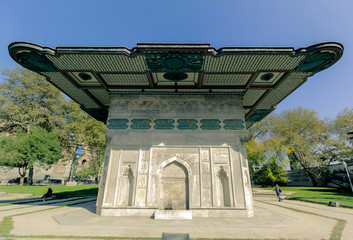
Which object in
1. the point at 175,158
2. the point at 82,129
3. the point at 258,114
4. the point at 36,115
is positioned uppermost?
the point at 36,115

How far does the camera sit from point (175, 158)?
8234mm

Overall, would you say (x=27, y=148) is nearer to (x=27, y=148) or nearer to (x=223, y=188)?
(x=27, y=148)

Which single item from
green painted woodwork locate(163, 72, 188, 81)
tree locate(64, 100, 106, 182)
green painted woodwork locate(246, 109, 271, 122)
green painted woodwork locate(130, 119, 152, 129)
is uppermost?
tree locate(64, 100, 106, 182)

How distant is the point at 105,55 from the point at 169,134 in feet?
14.9

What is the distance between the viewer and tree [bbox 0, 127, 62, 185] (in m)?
19.5

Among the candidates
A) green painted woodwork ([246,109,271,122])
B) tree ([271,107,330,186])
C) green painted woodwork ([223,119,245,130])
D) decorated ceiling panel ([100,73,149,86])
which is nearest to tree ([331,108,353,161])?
tree ([271,107,330,186])

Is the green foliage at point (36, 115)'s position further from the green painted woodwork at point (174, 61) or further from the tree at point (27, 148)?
the green painted woodwork at point (174, 61)

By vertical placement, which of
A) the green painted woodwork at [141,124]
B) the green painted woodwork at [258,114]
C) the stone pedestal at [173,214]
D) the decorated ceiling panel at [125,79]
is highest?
the decorated ceiling panel at [125,79]

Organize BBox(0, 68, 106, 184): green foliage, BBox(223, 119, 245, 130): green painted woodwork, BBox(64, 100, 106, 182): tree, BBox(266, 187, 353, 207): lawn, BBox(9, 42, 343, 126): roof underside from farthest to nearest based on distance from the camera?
BBox(64, 100, 106, 182): tree, BBox(0, 68, 106, 184): green foliage, BBox(266, 187, 353, 207): lawn, BBox(223, 119, 245, 130): green painted woodwork, BBox(9, 42, 343, 126): roof underside

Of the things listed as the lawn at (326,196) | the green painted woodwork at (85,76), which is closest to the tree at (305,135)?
the lawn at (326,196)

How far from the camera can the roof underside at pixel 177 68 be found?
6461mm

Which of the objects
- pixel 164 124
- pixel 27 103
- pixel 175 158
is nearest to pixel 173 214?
pixel 175 158

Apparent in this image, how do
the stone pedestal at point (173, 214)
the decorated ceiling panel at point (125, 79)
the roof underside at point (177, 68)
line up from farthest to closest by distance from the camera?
the decorated ceiling panel at point (125, 79), the stone pedestal at point (173, 214), the roof underside at point (177, 68)

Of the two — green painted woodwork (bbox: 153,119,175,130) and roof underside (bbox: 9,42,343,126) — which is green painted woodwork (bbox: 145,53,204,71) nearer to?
roof underside (bbox: 9,42,343,126)
